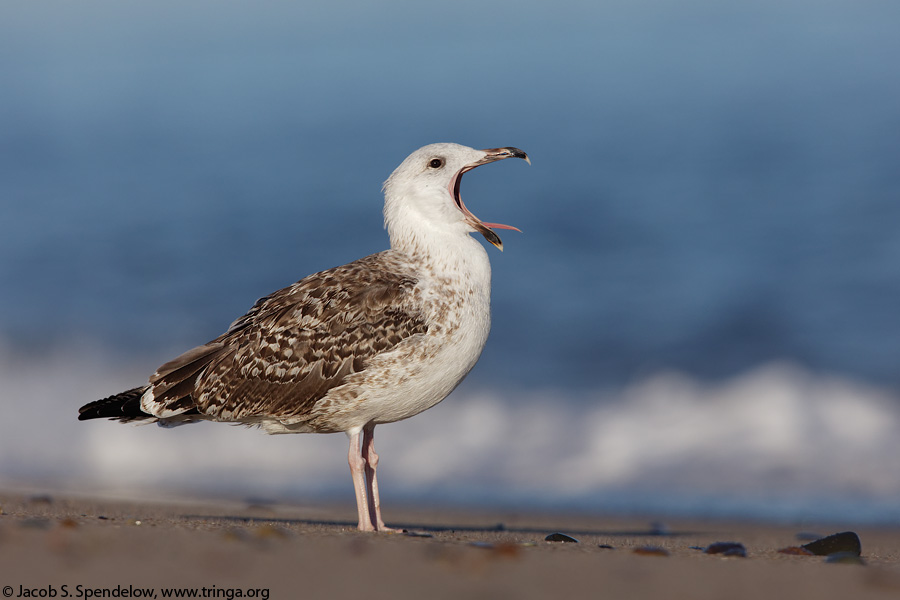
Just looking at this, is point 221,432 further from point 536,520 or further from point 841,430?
point 841,430


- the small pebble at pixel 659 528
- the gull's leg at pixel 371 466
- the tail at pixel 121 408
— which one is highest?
the tail at pixel 121 408

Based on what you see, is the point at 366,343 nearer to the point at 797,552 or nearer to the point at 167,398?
the point at 167,398

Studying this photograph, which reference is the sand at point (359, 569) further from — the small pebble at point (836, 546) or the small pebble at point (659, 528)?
the small pebble at point (659, 528)

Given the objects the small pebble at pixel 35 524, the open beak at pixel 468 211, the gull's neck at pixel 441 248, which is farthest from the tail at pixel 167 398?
the open beak at pixel 468 211

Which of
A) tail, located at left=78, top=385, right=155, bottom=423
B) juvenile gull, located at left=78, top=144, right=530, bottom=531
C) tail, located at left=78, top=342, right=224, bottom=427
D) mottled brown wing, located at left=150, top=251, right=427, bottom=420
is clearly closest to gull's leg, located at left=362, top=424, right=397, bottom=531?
juvenile gull, located at left=78, top=144, right=530, bottom=531

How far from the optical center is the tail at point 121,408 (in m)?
7.72

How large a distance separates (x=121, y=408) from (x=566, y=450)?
6664 millimetres

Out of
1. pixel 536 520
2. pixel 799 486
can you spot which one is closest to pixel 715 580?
pixel 536 520

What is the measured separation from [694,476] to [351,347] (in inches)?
265

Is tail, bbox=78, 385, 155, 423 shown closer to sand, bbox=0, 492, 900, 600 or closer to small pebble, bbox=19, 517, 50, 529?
sand, bbox=0, 492, 900, 600

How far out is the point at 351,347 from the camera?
23.0 ft

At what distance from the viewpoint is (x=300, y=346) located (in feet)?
23.6

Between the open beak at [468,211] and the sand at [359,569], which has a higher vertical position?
the open beak at [468,211]

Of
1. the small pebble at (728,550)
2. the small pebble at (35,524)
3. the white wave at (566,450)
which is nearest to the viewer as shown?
the small pebble at (35,524)
